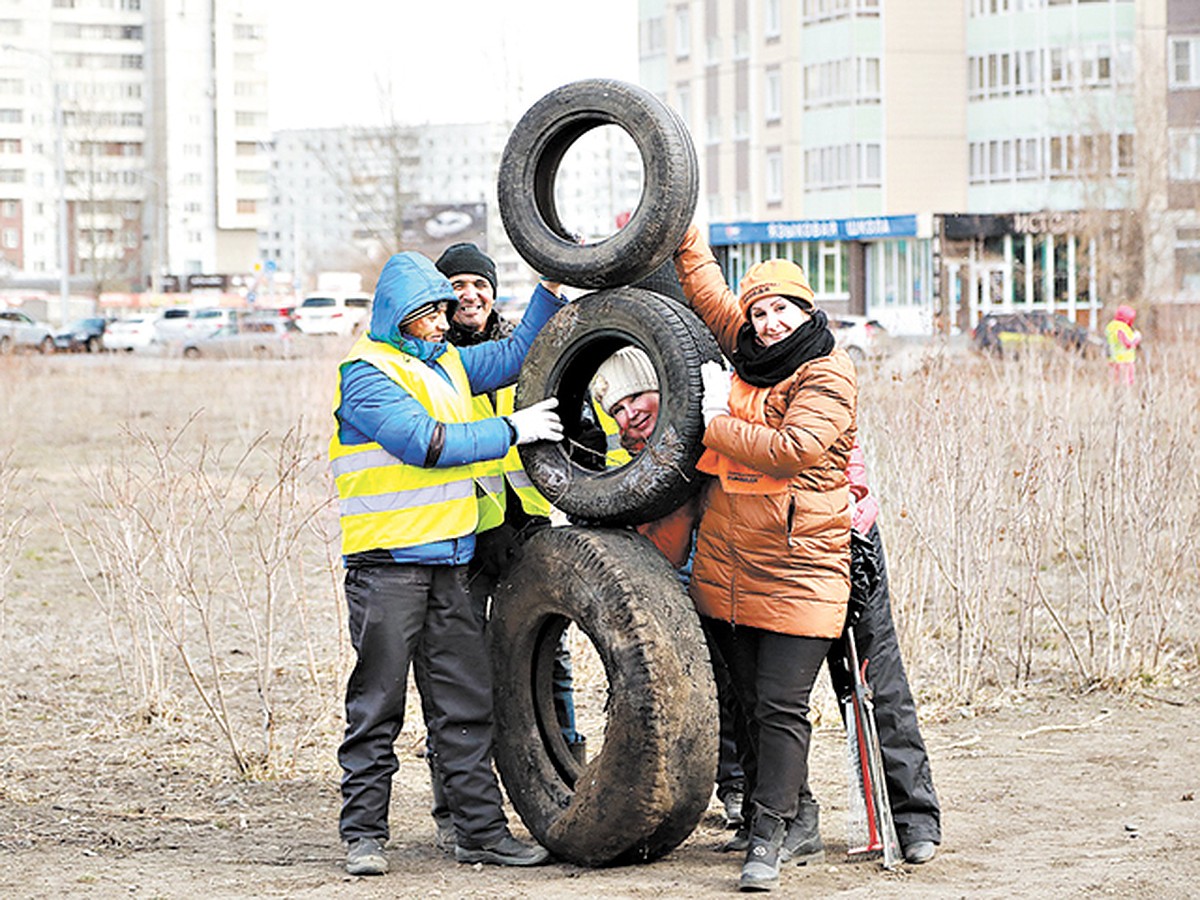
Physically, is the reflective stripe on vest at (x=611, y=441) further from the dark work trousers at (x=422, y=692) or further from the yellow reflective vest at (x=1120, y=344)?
the yellow reflective vest at (x=1120, y=344)

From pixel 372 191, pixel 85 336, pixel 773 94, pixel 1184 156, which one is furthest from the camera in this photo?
pixel 372 191

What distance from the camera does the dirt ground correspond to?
5199 mm

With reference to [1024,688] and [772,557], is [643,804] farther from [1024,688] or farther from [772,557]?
[1024,688]

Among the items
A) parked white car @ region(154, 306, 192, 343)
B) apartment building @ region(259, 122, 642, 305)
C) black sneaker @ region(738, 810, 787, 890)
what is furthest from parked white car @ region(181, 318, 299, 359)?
apartment building @ region(259, 122, 642, 305)

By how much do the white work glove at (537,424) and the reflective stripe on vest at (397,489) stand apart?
204 millimetres

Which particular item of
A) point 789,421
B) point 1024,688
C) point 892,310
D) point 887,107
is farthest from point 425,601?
point 887,107

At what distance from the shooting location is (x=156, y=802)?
6395 mm

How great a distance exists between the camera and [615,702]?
5191 mm

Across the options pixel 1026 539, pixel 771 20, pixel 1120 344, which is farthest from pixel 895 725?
pixel 771 20

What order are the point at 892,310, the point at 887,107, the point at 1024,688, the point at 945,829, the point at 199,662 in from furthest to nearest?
the point at 887,107 → the point at 892,310 → the point at 199,662 → the point at 1024,688 → the point at 945,829

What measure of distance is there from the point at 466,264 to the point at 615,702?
1715 mm

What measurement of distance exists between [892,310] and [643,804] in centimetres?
5029

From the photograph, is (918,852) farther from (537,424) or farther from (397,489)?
(397,489)

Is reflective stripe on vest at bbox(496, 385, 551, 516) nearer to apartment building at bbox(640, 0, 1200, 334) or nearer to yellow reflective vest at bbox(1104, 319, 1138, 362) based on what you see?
yellow reflective vest at bbox(1104, 319, 1138, 362)
